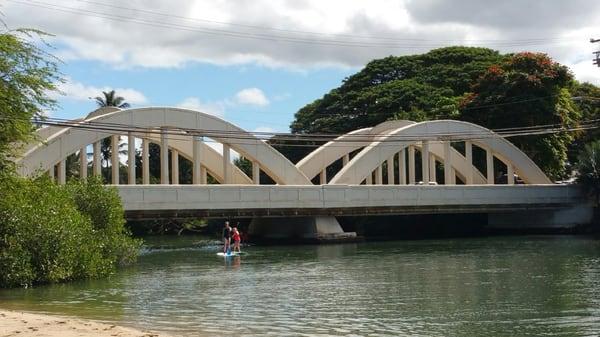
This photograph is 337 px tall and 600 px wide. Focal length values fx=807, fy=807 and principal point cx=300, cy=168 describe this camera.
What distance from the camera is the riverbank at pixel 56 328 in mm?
14328

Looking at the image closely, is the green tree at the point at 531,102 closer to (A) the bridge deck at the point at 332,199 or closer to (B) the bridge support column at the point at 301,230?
(A) the bridge deck at the point at 332,199

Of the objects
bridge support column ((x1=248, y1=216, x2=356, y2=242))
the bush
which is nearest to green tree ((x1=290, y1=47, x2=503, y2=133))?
bridge support column ((x1=248, y1=216, x2=356, y2=242))

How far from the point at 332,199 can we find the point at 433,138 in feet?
36.3

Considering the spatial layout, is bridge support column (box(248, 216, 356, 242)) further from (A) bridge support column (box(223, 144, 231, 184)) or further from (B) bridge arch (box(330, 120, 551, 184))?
(A) bridge support column (box(223, 144, 231, 184))

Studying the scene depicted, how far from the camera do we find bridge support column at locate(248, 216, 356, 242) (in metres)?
50.6

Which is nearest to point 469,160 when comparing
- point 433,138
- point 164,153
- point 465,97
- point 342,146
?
point 433,138

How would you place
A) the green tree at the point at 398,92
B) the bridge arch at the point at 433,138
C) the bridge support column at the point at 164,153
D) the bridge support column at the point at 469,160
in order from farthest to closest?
the green tree at the point at 398,92 → the bridge support column at the point at 469,160 → the bridge arch at the point at 433,138 → the bridge support column at the point at 164,153

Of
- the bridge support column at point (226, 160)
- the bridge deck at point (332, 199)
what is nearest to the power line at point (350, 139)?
the bridge support column at point (226, 160)

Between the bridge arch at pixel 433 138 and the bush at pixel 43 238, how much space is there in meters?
28.1

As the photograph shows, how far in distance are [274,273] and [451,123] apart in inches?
1234

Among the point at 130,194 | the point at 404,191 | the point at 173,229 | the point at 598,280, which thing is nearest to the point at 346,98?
the point at 173,229

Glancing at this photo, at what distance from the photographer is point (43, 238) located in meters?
24.0

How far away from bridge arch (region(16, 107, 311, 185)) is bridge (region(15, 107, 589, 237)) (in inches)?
2.3

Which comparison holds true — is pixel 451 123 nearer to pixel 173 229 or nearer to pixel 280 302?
pixel 173 229
